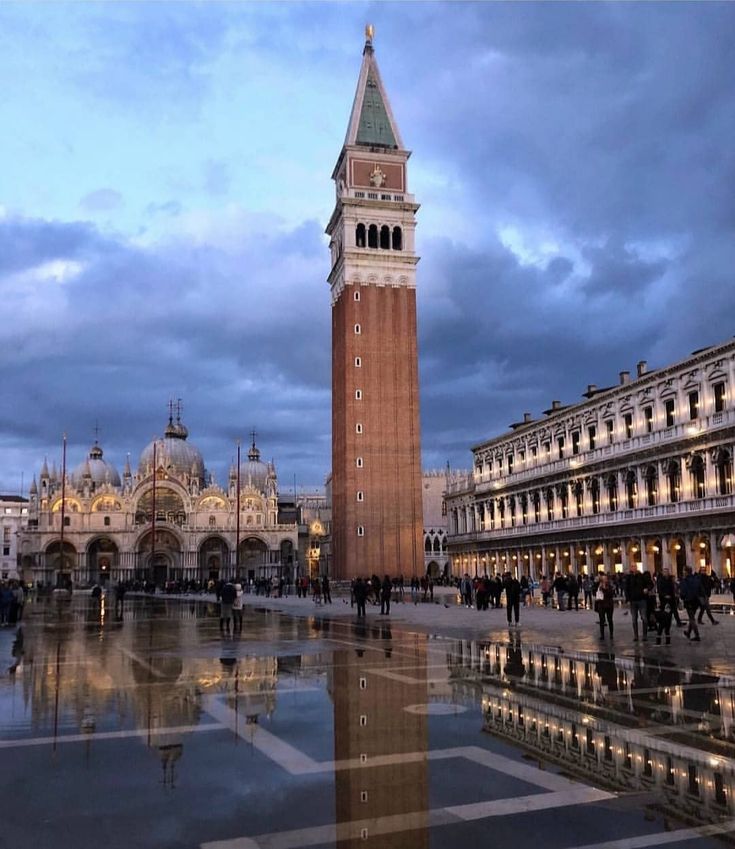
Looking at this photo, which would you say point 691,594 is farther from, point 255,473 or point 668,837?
point 255,473

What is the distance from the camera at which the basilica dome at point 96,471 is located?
12094cm

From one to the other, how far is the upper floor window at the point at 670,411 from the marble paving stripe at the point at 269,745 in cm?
4374

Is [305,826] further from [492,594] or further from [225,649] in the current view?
[492,594]

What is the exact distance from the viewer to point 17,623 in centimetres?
3225

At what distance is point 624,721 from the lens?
1037 centimetres

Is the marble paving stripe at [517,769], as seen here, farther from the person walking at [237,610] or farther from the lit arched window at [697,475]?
the lit arched window at [697,475]

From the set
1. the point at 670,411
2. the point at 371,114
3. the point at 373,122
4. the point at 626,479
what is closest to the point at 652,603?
the point at 670,411

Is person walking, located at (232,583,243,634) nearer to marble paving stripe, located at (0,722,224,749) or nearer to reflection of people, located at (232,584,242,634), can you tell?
reflection of people, located at (232,584,242,634)

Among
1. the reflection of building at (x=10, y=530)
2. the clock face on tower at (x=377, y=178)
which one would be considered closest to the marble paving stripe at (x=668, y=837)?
the clock face on tower at (x=377, y=178)

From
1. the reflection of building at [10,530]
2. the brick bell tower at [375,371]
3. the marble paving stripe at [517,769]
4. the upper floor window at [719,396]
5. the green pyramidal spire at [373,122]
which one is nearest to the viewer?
the marble paving stripe at [517,769]

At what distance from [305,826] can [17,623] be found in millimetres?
29018

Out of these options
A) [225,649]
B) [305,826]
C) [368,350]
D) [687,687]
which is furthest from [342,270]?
[305,826]

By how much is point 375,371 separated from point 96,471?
62250 mm

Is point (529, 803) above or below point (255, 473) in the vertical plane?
below
